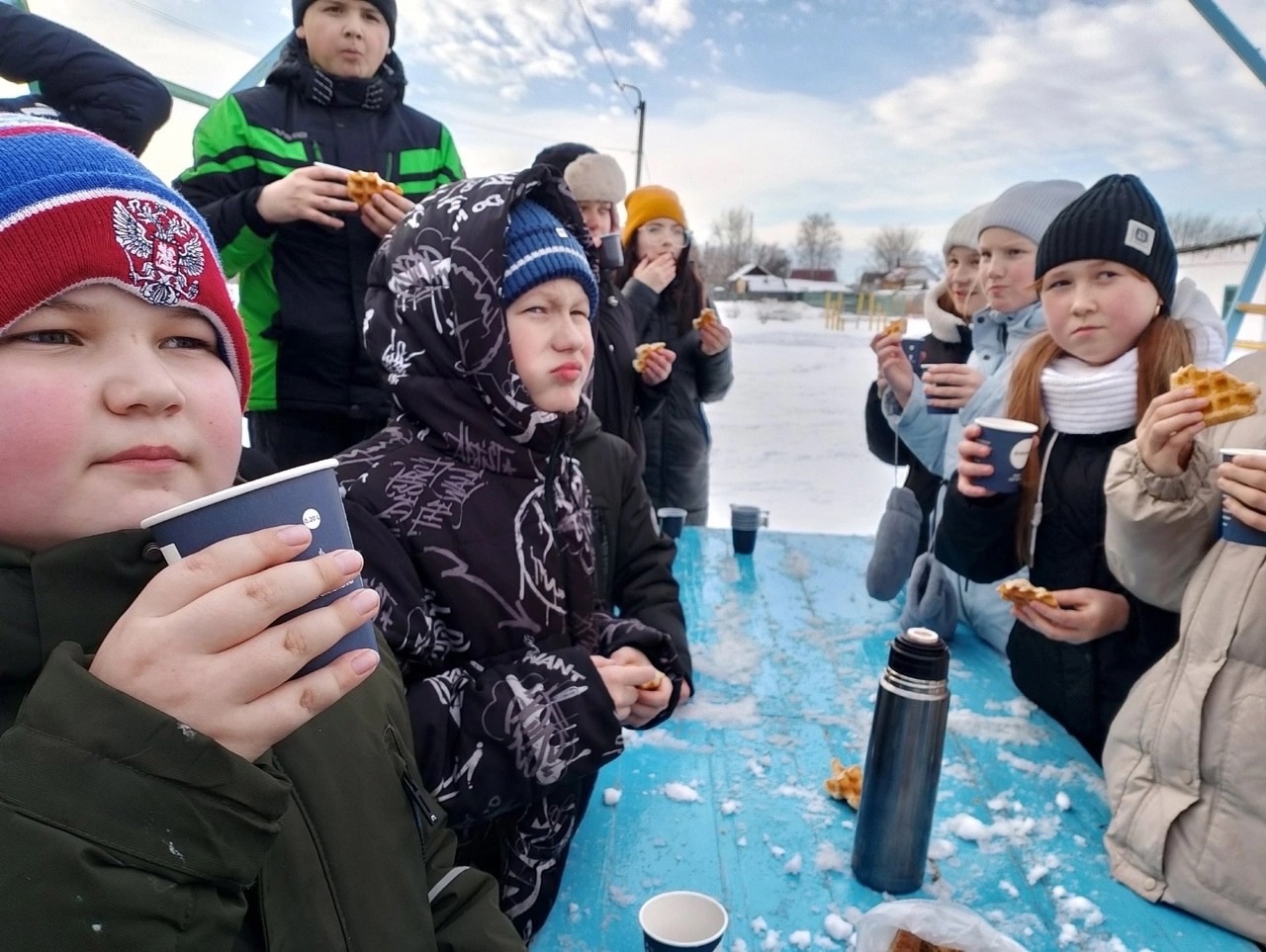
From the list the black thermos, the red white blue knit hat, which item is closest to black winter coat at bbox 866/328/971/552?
the black thermos

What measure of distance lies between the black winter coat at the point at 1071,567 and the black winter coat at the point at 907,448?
3.52 feet

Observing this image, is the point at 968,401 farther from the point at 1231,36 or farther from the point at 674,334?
the point at 1231,36

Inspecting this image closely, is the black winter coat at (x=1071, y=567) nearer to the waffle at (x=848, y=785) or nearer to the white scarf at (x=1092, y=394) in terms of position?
the white scarf at (x=1092, y=394)

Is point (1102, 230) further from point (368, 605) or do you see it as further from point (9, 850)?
point (9, 850)

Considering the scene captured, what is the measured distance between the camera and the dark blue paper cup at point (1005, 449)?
5.89 feet

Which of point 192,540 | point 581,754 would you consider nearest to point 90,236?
point 192,540

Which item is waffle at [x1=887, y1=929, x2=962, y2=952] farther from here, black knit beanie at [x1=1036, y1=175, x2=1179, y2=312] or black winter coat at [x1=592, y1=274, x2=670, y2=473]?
black winter coat at [x1=592, y1=274, x2=670, y2=473]

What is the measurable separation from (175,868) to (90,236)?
1.83 feet

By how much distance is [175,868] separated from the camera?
1.93ft

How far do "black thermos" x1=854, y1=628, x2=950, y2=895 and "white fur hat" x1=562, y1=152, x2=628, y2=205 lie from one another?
241 centimetres

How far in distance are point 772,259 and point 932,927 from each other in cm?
1805

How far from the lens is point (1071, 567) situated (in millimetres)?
2010

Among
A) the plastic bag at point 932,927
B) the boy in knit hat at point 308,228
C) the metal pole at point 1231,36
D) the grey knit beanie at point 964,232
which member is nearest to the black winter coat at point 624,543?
the plastic bag at point 932,927

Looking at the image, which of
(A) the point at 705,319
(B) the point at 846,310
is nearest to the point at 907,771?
(A) the point at 705,319
